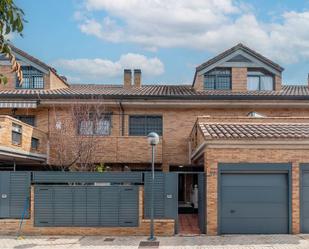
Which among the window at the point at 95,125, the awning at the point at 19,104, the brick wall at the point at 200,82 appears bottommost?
the window at the point at 95,125

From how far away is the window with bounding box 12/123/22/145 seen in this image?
2016 centimetres

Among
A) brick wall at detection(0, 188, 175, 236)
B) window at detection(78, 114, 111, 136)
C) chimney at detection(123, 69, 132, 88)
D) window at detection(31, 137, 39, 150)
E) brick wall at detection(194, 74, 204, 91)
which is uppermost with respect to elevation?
chimney at detection(123, 69, 132, 88)

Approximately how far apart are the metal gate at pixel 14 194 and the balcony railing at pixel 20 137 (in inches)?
120

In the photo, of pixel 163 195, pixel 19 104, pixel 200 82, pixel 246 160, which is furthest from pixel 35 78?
pixel 246 160

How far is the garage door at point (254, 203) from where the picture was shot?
52.1ft

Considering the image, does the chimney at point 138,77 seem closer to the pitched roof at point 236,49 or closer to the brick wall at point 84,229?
the pitched roof at point 236,49

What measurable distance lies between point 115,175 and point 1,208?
162 inches

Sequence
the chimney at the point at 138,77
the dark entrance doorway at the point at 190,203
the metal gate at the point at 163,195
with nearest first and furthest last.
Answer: the metal gate at the point at 163,195, the dark entrance doorway at the point at 190,203, the chimney at the point at 138,77

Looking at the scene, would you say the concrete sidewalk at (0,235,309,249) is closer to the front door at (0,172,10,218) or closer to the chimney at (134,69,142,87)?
the front door at (0,172,10,218)

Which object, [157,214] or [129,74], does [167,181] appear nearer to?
[157,214]

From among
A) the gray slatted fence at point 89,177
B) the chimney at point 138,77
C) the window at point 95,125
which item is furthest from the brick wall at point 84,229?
the chimney at point 138,77

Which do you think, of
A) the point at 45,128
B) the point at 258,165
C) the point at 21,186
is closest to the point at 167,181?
the point at 258,165

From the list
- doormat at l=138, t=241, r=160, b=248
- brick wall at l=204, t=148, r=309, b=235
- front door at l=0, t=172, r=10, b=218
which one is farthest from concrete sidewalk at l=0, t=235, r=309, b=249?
front door at l=0, t=172, r=10, b=218

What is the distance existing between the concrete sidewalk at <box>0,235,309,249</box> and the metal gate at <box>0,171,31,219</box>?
90 cm
